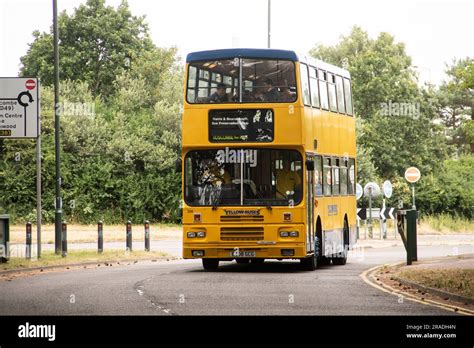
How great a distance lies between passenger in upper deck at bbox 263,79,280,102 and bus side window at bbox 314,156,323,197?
2.21 meters

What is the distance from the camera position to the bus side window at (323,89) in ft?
94.9

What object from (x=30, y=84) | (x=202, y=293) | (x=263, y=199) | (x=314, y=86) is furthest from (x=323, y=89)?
(x=202, y=293)

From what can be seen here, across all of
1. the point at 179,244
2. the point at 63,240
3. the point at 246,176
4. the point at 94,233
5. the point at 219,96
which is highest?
the point at 219,96

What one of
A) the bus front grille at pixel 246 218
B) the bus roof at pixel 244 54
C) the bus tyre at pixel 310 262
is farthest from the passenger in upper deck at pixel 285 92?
the bus tyre at pixel 310 262

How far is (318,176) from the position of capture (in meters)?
28.1

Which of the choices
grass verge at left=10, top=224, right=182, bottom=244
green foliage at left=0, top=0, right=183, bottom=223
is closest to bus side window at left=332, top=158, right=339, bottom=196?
grass verge at left=10, top=224, right=182, bottom=244

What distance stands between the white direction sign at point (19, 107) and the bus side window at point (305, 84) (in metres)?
6.85

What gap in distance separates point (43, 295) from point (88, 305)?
97.6 inches

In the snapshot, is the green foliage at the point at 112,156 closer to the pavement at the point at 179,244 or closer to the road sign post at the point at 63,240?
the pavement at the point at 179,244

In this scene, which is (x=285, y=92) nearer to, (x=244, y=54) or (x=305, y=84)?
(x=305, y=84)

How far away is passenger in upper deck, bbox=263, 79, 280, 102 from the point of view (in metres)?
26.2

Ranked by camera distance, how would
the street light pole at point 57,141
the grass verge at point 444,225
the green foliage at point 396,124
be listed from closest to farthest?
1. the street light pole at point 57,141
2. the grass verge at point 444,225
3. the green foliage at point 396,124

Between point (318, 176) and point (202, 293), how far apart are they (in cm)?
816
